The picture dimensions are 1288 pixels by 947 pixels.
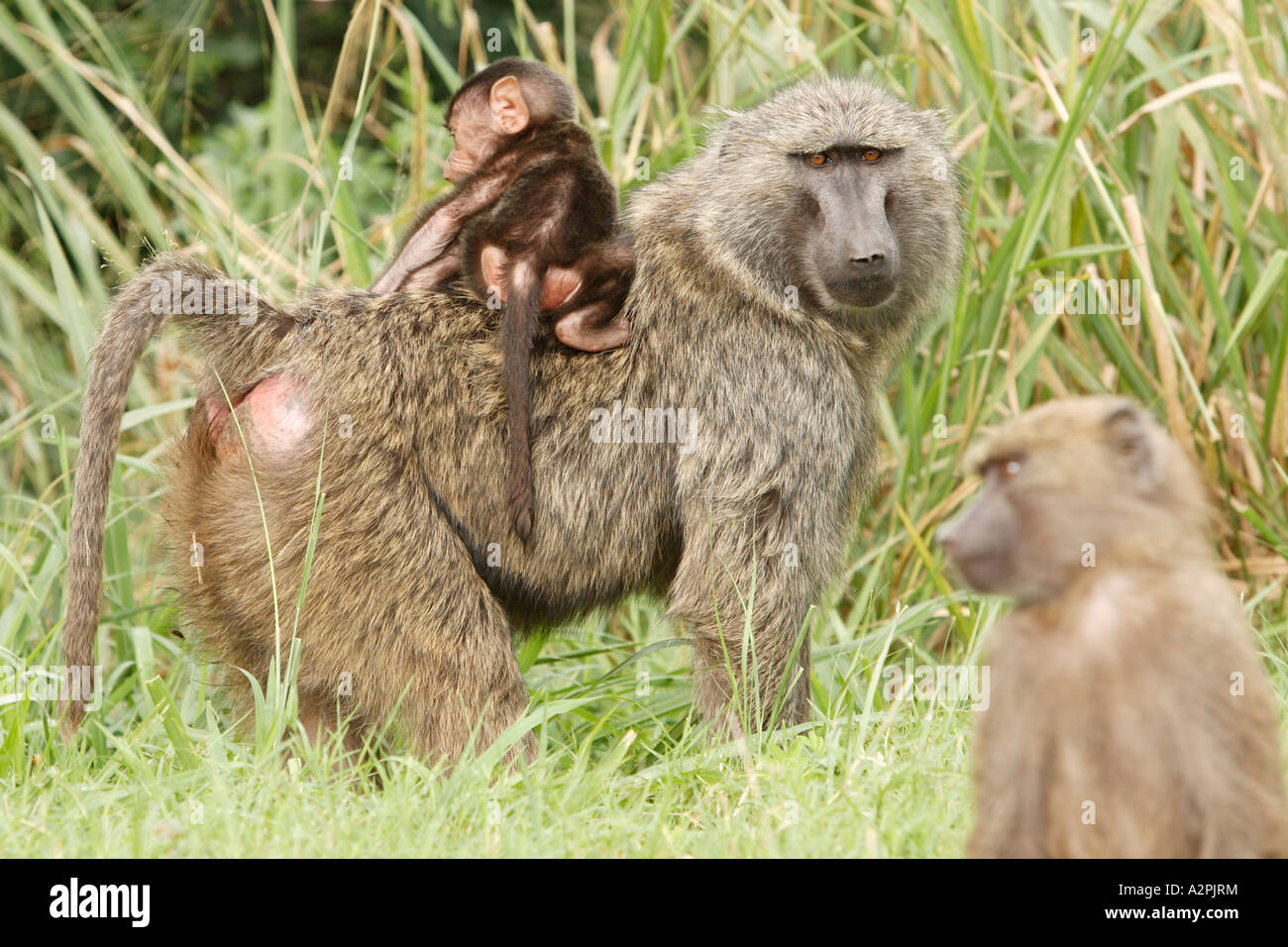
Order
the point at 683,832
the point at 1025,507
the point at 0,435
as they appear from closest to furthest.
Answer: the point at 1025,507
the point at 683,832
the point at 0,435

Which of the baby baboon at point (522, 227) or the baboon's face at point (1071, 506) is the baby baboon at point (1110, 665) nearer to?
the baboon's face at point (1071, 506)

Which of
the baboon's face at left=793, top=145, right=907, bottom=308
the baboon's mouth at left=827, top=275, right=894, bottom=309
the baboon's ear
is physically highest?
the baboon's face at left=793, top=145, right=907, bottom=308

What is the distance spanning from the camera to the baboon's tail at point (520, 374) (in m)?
3.04

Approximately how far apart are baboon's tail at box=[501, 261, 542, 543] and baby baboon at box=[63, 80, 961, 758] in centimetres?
6

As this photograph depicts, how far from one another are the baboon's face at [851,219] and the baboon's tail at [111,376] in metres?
1.15

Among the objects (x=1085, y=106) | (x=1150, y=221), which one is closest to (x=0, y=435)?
(x=1085, y=106)

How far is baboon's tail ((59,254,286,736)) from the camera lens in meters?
2.85

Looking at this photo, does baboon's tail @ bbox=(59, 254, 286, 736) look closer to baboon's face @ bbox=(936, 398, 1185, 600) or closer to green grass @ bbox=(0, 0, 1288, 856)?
green grass @ bbox=(0, 0, 1288, 856)

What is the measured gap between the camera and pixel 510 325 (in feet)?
10.0

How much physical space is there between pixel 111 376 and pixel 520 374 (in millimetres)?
814

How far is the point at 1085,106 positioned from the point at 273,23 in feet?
7.18

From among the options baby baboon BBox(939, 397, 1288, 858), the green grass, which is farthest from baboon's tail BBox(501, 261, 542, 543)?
baby baboon BBox(939, 397, 1288, 858)

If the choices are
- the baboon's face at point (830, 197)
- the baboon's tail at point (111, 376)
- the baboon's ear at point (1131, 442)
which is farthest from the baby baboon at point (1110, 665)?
the baboon's tail at point (111, 376)
